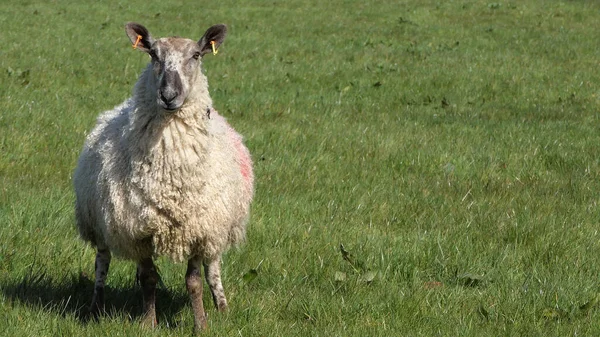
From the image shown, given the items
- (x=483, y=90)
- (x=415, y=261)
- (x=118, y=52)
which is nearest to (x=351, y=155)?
(x=415, y=261)

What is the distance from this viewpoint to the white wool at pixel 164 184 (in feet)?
16.9

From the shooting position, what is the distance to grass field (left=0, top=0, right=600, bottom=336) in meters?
5.39

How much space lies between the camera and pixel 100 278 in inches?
229

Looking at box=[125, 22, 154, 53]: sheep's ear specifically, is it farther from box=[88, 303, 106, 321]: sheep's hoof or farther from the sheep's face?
box=[88, 303, 106, 321]: sheep's hoof

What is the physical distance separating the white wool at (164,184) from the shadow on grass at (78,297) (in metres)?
0.51

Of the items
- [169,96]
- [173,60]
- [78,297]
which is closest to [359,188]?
[78,297]

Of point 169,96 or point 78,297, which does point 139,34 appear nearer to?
point 169,96

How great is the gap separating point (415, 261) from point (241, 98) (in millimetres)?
7307

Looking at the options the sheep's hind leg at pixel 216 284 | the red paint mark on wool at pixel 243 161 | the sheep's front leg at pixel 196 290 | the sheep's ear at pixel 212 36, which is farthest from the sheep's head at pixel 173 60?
the sheep's hind leg at pixel 216 284

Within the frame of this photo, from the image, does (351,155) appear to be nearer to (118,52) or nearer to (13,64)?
(13,64)

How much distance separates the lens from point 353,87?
14.8 metres

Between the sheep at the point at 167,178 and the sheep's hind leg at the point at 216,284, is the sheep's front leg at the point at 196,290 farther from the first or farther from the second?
the sheep's hind leg at the point at 216,284

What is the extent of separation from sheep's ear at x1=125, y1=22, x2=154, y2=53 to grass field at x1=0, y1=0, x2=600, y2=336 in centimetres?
169

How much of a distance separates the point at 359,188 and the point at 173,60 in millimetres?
3633
